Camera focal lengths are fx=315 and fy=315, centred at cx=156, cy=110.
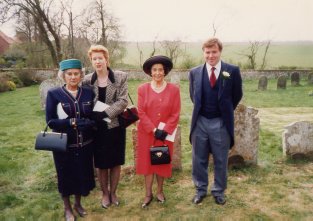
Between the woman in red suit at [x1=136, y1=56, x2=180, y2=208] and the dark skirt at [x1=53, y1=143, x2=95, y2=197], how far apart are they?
2.40 ft

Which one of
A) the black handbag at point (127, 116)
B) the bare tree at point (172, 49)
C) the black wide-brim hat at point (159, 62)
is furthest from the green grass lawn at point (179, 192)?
the bare tree at point (172, 49)

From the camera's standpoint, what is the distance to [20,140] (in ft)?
27.3

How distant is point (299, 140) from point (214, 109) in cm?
259

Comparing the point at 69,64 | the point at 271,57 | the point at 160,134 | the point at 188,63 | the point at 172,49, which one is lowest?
the point at 160,134

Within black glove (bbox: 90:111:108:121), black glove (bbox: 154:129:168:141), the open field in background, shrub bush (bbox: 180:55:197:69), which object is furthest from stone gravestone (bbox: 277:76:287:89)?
black glove (bbox: 90:111:108:121)

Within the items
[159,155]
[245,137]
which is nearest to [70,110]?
[159,155]

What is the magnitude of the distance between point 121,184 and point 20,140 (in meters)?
4.43

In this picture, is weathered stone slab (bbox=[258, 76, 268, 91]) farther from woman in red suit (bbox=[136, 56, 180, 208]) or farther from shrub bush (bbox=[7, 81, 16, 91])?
shrub bush (bbox=[7, 81, 16, 91])

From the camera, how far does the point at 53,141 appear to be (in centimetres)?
359

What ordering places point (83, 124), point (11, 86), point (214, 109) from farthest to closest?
1. point (11, 86)
2. point (214, 109)
3. point (83, 124)

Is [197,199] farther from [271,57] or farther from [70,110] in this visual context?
[271,57]

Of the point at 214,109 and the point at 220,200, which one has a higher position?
the point at 214,109

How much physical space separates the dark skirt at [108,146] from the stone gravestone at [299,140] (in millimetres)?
3282

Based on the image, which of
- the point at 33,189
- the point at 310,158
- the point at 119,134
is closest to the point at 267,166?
the point at 310,158
